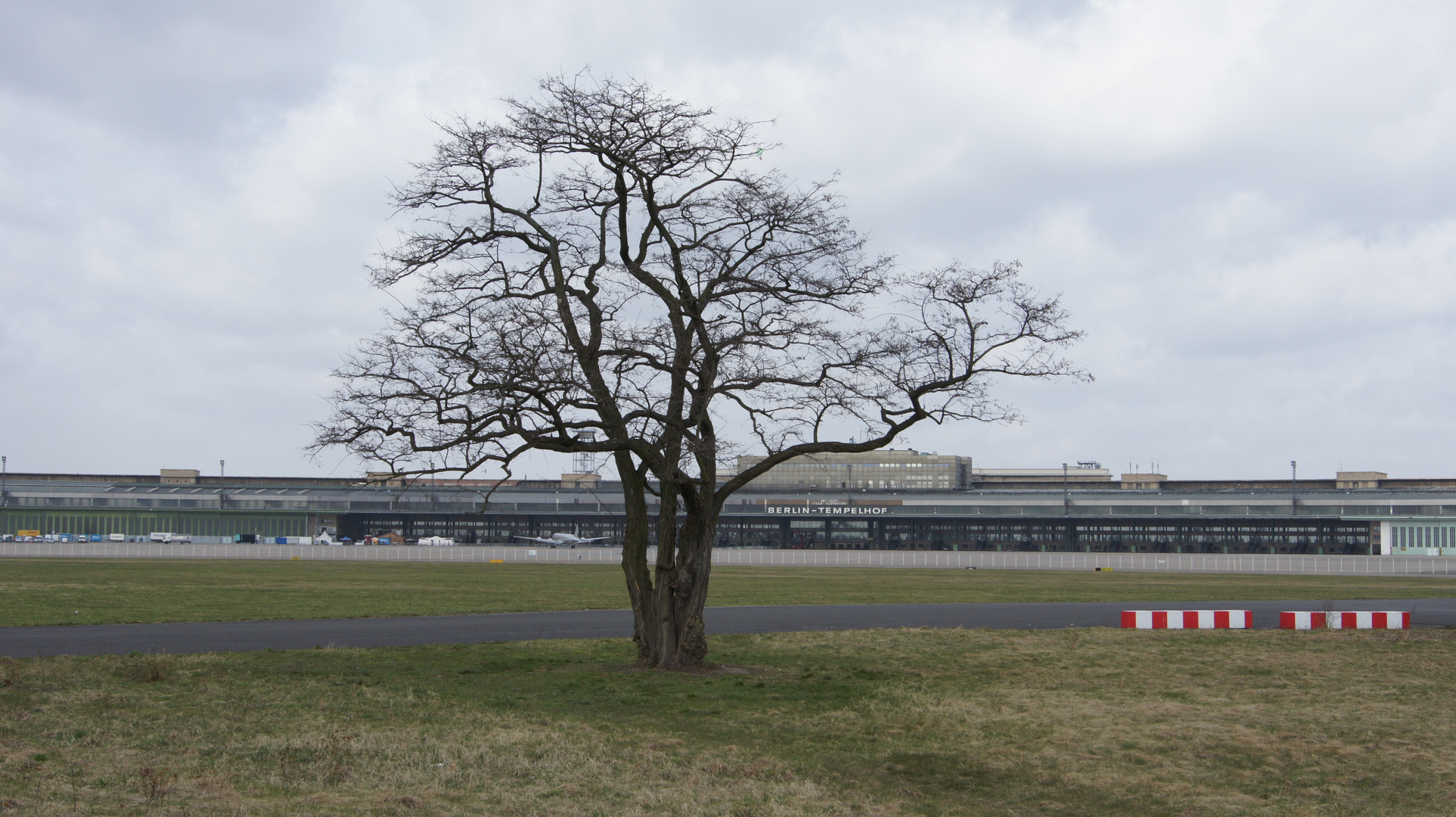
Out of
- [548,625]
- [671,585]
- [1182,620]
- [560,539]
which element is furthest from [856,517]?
[671,585]

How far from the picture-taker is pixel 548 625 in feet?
107

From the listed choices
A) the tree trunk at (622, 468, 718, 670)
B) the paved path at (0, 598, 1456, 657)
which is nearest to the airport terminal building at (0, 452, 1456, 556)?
the paved path at (0, 598, 1456, 657)

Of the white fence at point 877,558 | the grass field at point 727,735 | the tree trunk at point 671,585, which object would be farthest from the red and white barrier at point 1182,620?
the white fence at point 877,558

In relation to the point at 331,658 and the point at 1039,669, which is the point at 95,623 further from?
the point at 1039,669

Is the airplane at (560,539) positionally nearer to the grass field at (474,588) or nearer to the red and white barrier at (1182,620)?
the grass field at (474,588)

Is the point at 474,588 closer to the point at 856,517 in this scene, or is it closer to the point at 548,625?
the point at 548,625

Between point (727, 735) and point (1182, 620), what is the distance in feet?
69.9

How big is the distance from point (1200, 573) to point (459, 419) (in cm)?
7380

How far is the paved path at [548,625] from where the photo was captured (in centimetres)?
2609

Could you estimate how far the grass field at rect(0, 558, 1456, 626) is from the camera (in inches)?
1474

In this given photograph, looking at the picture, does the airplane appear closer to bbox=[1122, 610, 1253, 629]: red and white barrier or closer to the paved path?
the paved path

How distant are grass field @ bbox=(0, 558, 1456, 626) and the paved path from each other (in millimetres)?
2806

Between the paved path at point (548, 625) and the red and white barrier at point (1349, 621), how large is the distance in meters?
1.09

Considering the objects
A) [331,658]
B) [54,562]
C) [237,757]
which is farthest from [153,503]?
[237,757]
